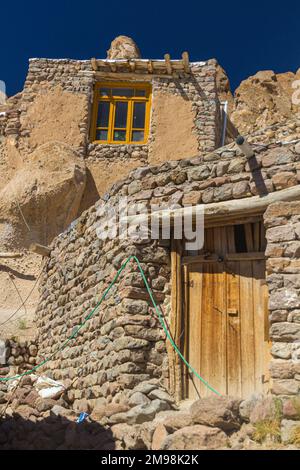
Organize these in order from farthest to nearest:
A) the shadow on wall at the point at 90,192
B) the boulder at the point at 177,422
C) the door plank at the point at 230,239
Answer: the shadow on wall at the point at 90,192, the door plank at the point at 230,239, the boulder at the point at 177,422

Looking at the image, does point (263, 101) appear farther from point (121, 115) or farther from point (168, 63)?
point (121, 115)

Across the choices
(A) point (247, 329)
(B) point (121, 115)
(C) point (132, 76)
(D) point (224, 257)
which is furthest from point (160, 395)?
(C) point (132, 76)

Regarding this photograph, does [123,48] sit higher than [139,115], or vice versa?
[123,48]

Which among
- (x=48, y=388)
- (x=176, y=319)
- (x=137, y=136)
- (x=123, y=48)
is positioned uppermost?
(x=123, y=48)

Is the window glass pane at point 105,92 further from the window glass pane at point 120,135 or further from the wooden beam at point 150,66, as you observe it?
the wooden beam at point 150,66

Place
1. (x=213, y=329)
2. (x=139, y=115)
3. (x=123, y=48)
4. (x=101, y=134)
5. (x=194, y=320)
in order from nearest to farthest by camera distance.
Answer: (x=213, y=329), (x=194, y=320), (x=139, y=115), (x=101, y=134), (x=123, y=48)

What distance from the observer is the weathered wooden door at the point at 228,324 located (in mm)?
5277

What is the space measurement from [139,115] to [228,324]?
30.8ft

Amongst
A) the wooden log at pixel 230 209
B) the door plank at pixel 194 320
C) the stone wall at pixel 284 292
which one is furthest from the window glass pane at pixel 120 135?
the stone wall at pixel 284 292

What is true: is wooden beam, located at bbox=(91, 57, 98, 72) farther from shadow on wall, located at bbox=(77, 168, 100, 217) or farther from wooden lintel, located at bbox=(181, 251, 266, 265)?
wooden lintel, located at bbox=(181, 251, 266, 265)

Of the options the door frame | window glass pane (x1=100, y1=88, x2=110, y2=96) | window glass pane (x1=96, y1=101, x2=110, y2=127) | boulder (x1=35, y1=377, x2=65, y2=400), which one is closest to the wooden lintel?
the door frame

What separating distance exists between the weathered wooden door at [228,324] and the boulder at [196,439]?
1282mm

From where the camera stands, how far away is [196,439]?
3.91 meters

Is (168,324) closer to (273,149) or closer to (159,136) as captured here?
(273,149)
